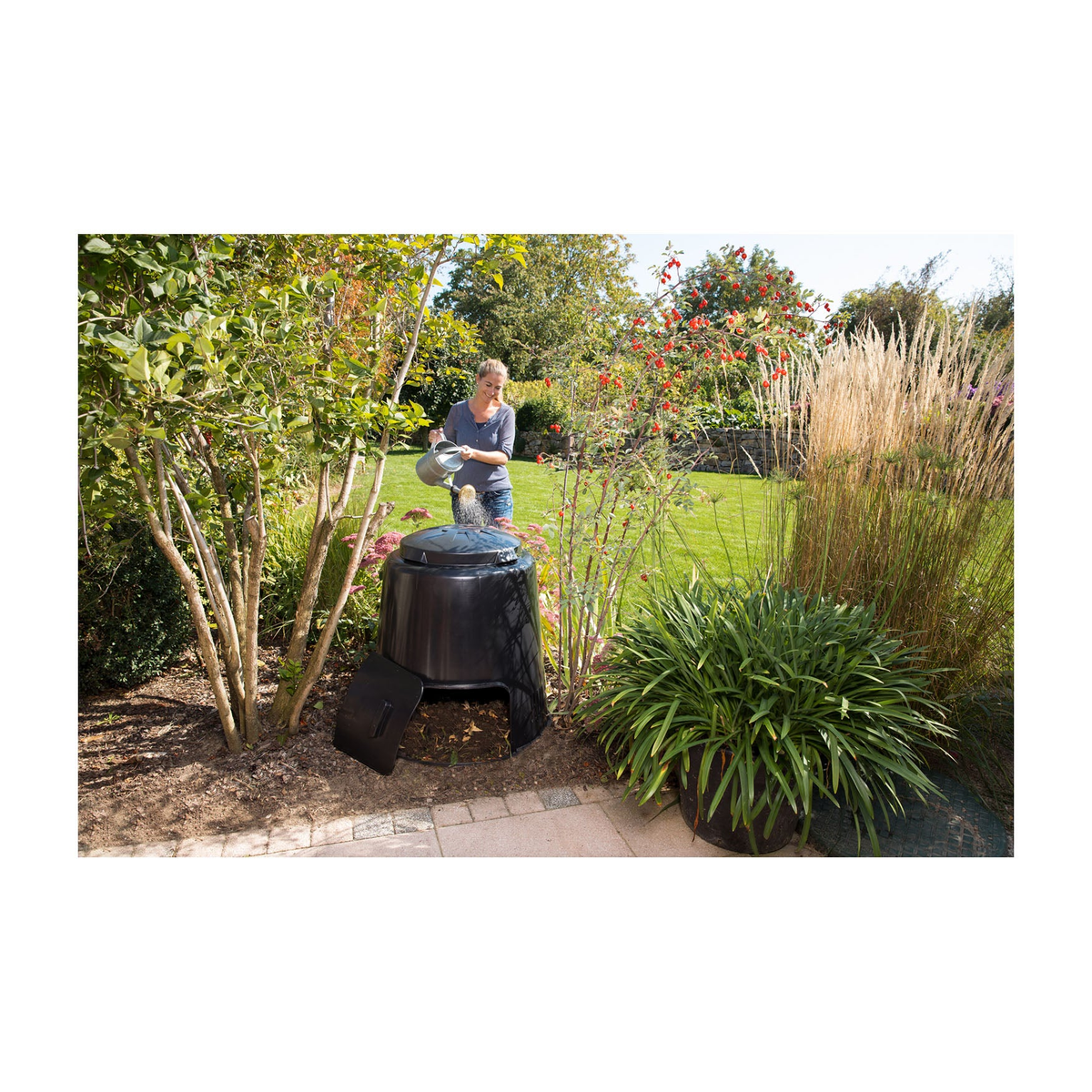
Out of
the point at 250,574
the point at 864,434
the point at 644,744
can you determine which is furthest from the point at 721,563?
the point at 250,574

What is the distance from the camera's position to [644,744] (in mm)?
2107

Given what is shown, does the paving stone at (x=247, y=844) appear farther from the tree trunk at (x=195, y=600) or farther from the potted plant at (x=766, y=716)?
the potted plant at (x=766, y=716)

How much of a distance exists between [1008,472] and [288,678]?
284cm

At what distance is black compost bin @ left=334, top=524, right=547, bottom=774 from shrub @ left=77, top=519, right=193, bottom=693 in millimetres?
1087

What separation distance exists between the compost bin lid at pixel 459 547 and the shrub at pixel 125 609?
1.21 m

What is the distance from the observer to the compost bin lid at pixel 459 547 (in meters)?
2.49

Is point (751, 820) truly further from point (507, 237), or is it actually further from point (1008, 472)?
point (507, 237)

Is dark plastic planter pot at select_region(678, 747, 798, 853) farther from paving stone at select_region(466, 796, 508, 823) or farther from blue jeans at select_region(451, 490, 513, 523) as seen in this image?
blue jeans at select_region(451, 490, 513, 523)

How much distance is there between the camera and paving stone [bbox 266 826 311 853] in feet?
7.01

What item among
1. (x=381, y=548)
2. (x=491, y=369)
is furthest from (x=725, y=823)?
(x=491, y=369)

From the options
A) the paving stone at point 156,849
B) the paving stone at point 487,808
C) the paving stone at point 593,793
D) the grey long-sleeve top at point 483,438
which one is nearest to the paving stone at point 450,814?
the paving stone at point 487,808

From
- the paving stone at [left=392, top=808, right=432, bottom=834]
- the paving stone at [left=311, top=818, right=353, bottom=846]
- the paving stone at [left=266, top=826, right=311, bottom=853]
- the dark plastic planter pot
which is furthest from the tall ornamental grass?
the paving stone at [left=266, top=826, right=311, bottom=853]

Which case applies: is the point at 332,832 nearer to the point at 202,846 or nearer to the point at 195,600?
the point at 202,846

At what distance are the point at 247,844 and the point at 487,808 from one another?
0.76m
